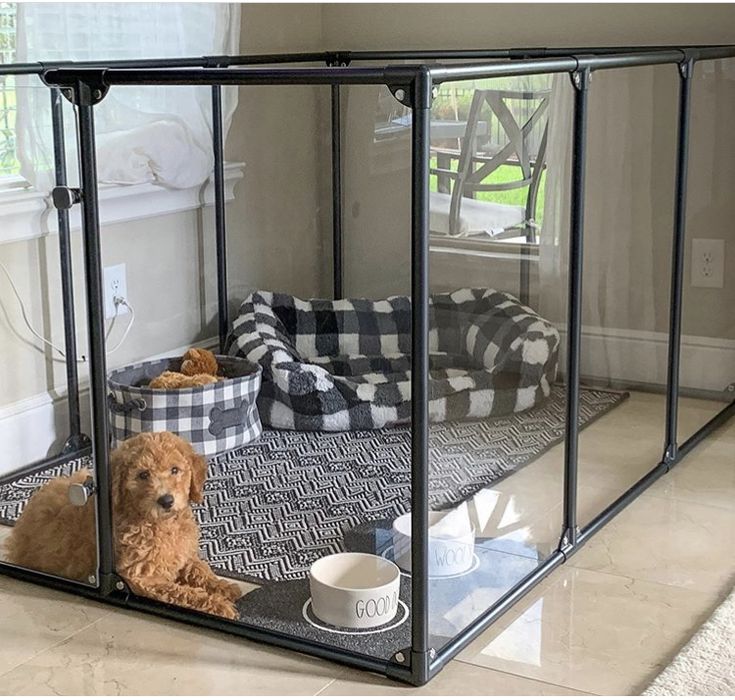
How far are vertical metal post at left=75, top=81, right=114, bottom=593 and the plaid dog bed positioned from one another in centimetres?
28

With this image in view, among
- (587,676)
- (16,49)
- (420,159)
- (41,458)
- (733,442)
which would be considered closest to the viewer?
(420,159)

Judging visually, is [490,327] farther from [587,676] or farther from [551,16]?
[551,16]

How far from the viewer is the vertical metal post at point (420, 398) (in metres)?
1.54

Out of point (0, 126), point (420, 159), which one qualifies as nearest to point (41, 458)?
point (0, 126)

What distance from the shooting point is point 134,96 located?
1.92m

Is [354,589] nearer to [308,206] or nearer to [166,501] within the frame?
[166,501]

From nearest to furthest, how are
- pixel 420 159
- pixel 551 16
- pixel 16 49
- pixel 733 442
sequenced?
pixel 420 159
pixel 16 49
pixel 733 442
pixel 551 16

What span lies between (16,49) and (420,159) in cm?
111

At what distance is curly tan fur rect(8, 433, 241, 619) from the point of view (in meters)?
1.79

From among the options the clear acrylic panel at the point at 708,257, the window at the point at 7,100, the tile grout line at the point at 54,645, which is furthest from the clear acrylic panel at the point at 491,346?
the window at the point at 7,100

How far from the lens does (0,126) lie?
7.02ft

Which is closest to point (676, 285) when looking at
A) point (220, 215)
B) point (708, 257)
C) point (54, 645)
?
point (708, 257)

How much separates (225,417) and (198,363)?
0.55ft

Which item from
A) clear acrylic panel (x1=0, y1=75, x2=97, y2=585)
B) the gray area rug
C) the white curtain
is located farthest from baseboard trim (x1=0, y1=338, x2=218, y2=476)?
the gray area rug
